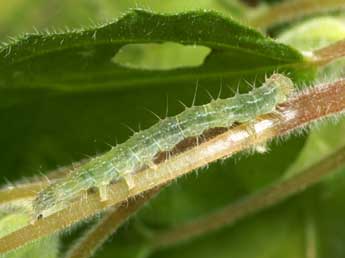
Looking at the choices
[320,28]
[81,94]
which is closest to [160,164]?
Answer: [81,94]

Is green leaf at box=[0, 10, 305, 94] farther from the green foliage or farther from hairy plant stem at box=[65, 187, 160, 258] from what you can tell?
hairy plant stem at box=[65, 187, 160, 258]

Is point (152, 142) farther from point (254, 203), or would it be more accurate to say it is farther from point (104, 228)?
point (254, 203)

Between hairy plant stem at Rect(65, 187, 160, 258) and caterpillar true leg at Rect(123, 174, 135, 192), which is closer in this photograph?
caterpillar true leg at Rect(123, 174, 135, 192)

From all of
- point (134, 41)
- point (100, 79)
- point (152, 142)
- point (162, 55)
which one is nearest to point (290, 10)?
point (162, 55)

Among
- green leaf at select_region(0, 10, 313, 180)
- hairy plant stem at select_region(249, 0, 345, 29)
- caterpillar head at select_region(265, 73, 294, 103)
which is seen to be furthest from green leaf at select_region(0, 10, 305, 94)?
hairy plant stem at select_region(249, 0, 345, 29)

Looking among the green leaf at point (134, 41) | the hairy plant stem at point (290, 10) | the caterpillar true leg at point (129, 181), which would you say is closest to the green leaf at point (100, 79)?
the green leaf at point (134, 41)

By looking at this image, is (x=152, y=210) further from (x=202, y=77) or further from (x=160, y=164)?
(x=160, y=164)

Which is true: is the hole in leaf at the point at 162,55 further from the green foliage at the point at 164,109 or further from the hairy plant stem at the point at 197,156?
the hairy plant stem at the point at 197,156
